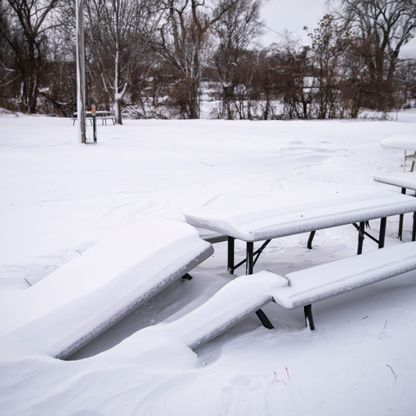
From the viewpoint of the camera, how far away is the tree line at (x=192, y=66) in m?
18.9

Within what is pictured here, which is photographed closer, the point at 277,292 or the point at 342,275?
the point at 277,292

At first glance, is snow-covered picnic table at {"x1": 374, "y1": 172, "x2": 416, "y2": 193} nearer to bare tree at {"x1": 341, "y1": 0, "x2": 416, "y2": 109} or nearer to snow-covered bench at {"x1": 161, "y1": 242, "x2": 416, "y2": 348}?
snow-covered bench at {"x1": 161, "y1": 242, "x2": 416, "y2": 348}

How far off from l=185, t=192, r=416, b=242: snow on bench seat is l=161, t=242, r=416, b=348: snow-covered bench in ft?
1.04

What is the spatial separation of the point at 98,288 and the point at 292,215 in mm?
1551

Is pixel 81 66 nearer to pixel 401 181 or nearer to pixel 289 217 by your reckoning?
pixel 401 181

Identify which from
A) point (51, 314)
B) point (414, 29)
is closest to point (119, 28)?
point (51, 314)

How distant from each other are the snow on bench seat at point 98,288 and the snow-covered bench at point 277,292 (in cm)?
33

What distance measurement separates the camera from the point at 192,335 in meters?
2.55

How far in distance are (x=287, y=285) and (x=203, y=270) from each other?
1356mm

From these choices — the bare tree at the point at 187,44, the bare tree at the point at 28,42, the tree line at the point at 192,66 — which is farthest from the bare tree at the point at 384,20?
the bare tree at the point at 28,42

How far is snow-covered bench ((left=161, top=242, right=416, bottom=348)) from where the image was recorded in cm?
261

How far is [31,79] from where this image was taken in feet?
71.8

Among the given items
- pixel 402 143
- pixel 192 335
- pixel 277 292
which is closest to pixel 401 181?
pixel 402 143

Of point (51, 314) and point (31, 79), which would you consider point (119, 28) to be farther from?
point (51, 314)
